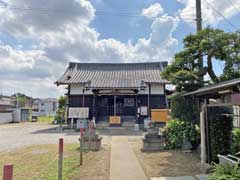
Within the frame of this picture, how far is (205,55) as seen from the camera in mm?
8555

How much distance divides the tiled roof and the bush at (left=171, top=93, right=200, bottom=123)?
352 inches

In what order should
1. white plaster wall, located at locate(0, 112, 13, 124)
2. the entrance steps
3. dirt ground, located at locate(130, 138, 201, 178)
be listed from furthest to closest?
white plaster wall, located at locate(0, 112, 13, 124), the entrance steps, dirt ground, located at locate(130, 138, 201, 178)

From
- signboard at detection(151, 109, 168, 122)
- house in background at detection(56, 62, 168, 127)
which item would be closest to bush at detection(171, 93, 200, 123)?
house in background at detection(56, 62, 168, 127)

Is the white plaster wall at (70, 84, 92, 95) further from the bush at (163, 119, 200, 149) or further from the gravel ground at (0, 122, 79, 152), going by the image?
the bush at (163, 119, 200, 149)

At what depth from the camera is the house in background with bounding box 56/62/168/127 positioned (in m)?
17.7

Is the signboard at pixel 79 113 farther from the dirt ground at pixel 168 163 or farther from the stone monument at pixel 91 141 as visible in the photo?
the dirt ground at pixel 168 163

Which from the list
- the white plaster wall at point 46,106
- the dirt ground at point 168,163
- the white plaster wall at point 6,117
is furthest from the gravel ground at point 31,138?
the white plaster wall at point 46,106

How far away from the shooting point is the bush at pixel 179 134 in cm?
826

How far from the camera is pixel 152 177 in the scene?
519 cm

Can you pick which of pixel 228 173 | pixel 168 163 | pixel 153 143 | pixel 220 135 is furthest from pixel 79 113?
pixel 228 173

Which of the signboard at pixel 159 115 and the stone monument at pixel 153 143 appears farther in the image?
the signboard at pixel 159 115

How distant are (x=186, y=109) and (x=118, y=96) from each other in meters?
11.3

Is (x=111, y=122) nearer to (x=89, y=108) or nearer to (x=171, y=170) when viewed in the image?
(x=89, y=108)

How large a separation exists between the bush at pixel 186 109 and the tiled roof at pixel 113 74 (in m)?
8.95
